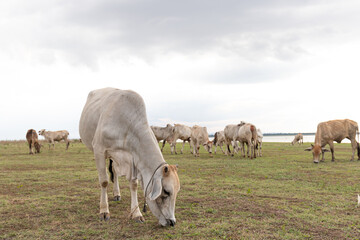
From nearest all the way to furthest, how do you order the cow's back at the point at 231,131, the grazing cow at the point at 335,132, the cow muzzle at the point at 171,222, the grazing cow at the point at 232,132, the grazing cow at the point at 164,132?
the cow muzzle at the point at 171,222 → the grazing cow at the point at 335,132 → the grazing cow at the point at 232,132 → the cow's back at the point at 231,131 → the grazing cow at the point at 164,132

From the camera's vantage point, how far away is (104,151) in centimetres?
521

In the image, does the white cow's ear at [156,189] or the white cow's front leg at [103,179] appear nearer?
the white cow's ear at [156,189]

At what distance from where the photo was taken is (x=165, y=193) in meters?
4.32

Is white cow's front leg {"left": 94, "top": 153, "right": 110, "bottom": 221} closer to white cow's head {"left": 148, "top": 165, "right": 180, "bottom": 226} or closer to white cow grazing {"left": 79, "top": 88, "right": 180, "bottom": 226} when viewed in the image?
white cow grazing {"left": 79, "top": 88, "right": 180, "bottom": 226}

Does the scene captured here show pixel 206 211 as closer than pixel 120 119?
No

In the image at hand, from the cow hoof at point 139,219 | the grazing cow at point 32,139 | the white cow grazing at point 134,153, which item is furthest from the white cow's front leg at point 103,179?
the grazing cow at point 32,139

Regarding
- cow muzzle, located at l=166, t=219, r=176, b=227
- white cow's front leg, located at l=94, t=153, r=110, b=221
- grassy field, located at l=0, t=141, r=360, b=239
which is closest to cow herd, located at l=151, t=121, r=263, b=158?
grassy field, located at l=0, t=141, r=360, b=239

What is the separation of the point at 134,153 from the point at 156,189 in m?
0.90

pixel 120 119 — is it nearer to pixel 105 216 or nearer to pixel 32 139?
pixel 105 216

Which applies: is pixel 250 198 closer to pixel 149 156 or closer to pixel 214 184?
pixel 214 184

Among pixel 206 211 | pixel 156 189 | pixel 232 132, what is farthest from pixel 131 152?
pixel 232 132

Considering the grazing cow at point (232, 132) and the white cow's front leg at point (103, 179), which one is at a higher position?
the grazing cow at point (232, 132)

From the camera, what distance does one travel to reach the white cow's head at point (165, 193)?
168 inches

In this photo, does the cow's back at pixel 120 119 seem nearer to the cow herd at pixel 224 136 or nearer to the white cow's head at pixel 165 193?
the white cow's head at pixel 165 193
